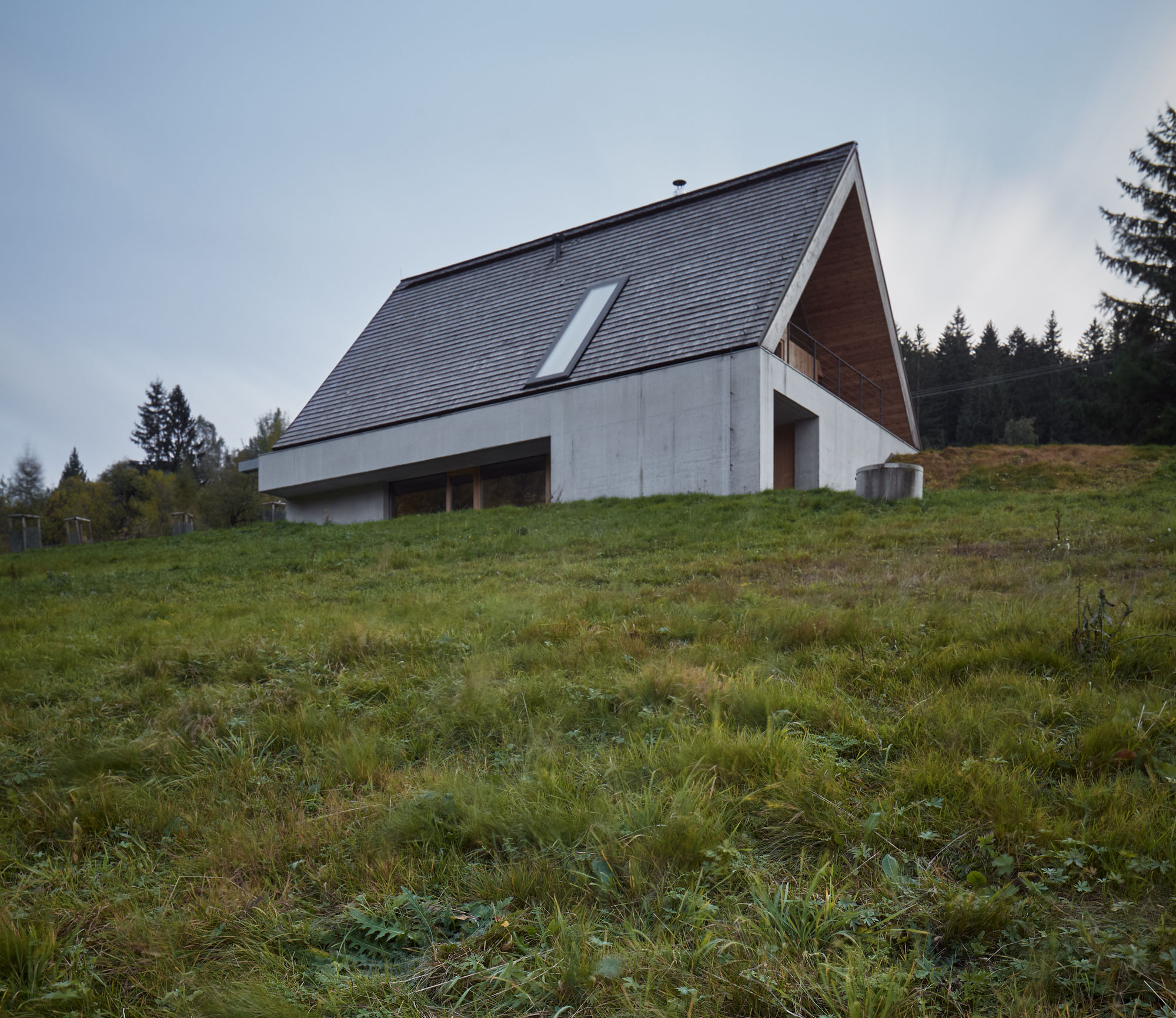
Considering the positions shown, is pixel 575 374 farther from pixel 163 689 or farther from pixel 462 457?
pixel 163 689

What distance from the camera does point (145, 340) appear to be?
247ft

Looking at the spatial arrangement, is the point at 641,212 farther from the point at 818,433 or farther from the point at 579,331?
the point at 818,433

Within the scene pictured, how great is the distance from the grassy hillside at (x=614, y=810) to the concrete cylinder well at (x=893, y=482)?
5909mm

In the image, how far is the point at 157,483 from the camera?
207 ft

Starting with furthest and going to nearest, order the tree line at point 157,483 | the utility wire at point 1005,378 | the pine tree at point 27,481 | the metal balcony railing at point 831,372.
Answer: the pine tree at point 27,481, the utility wire at point 1005,378, the tree line at point 157,483, the metal balcony railing at point 831,372

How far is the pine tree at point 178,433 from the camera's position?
81.0m

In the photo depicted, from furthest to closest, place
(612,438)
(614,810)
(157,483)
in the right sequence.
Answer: (157,483)
(612,438)
(614,810)

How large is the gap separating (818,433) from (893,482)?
5774 mm

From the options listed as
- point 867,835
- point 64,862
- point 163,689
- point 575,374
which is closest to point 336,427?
point 575,374

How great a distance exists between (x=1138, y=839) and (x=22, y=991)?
3267 mm

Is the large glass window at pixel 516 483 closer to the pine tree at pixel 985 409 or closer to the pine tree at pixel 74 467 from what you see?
the pine tree at pixel 985 409

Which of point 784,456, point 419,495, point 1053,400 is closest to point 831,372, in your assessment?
point 784,456

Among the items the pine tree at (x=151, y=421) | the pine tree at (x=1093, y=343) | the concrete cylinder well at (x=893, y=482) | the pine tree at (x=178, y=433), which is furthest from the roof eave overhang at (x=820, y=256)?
→ the pine tree at (x=151, y=421)

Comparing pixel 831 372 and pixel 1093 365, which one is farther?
pixel 1093 365
